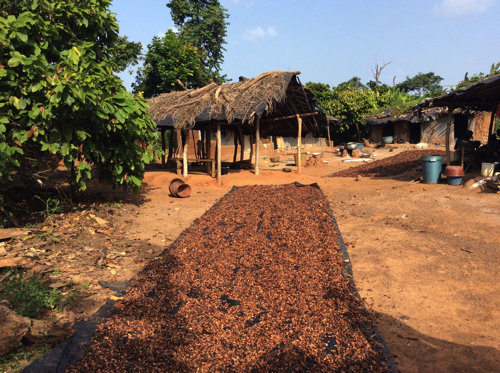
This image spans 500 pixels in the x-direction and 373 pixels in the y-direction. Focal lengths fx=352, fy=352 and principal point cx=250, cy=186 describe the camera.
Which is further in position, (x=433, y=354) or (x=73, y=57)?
(x=73, y=57)

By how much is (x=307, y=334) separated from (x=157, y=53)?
20.5m

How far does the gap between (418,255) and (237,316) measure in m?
3.05

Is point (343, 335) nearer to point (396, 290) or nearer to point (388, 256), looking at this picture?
point (396, 290)

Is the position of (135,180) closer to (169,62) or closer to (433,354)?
(433,354)

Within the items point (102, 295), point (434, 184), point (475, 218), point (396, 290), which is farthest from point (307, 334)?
point (434, 184)

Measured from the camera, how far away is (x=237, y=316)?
351 cm

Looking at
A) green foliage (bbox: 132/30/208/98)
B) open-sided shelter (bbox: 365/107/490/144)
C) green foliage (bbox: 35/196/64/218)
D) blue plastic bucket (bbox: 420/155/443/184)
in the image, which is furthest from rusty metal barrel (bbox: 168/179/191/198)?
open-sided shelter (bbox: 365/107/490/144)

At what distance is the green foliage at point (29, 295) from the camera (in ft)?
11.3

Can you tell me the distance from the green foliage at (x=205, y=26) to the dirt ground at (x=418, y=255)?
58.8 feet

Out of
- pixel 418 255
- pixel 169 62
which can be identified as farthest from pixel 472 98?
pixel 169 62

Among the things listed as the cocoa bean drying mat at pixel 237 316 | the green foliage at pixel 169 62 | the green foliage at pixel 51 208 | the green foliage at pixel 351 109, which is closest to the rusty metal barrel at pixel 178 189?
the green foliage at pixel 51 208

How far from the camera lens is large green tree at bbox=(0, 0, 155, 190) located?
4.99m

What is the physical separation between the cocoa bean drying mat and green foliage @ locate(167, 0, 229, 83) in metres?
21.0

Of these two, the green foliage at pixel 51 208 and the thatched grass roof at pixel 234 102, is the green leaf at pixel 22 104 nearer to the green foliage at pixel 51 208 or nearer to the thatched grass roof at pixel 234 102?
the green foliage at pixel 51 208
